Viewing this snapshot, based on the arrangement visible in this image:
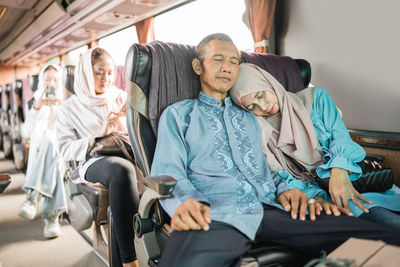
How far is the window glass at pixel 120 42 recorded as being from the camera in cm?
535

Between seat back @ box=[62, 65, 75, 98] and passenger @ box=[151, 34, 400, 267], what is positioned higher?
seat back @ box=[62, 65, 75, 98]

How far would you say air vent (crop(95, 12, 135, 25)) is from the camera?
4509 millimetres

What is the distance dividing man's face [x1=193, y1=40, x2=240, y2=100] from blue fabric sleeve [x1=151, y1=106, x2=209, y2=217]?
0.69ft

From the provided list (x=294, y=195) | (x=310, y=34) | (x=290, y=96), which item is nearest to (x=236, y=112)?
(x=290, y=96)

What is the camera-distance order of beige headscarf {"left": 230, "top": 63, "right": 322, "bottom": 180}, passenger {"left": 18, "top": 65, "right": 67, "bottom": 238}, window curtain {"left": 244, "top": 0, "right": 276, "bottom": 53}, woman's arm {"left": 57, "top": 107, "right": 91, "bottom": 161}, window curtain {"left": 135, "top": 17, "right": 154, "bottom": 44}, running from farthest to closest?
window curtain {"left": 135, "top": 17, "right": 154, "bottom": 44}, passenger {"left": 18, "top": 65, "right": 67, "bottom": 238}, window curtain {"left": 244, "top": 0, "right": 276, "bottom": 53}, woman's arm {"left": 57, "top": 107, "right": 91, "bottom": 161}, beige headscarf {"left": 230, "top": 63, "right": 322, "bottom": 180}

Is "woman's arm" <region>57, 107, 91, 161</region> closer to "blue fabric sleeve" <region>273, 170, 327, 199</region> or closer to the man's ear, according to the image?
the man's ear

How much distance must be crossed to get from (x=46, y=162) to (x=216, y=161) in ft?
7.53

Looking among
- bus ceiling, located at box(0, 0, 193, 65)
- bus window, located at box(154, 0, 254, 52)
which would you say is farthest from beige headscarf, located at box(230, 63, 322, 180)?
bus ceiling, located at box(0, 0, 193, 65)

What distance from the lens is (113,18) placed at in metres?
4.70

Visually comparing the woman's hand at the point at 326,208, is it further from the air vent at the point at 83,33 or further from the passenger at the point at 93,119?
the air vent at the point at 83,33

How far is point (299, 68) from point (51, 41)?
623 cm

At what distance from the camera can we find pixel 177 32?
4219 millimetres

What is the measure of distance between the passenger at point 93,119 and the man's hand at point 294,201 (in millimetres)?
903

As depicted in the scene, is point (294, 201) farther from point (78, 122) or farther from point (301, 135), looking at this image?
point (78, 122)
